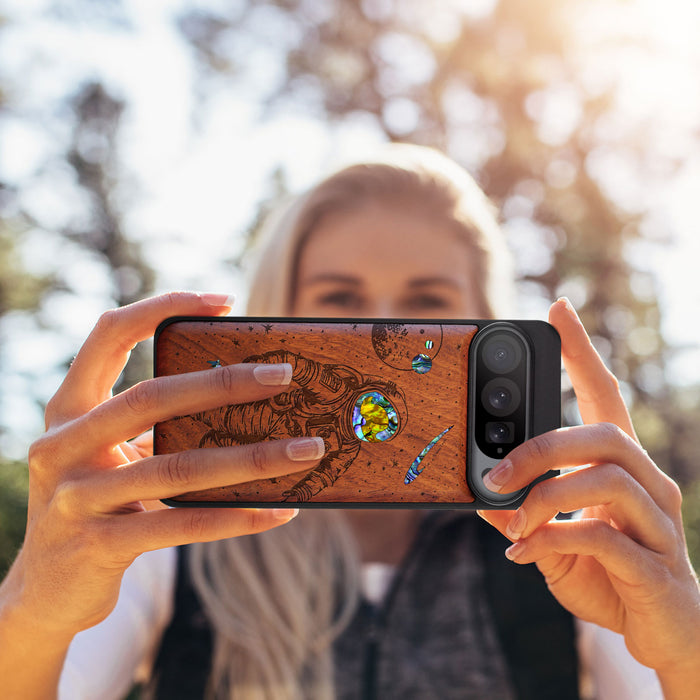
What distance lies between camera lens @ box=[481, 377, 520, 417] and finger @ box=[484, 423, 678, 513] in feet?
0.48

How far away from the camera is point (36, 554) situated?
1.31 meters

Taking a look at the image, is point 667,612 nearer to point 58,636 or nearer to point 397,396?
point 397,396

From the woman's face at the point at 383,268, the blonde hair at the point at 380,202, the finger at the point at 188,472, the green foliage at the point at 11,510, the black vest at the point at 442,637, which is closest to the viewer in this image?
the finger at the point at 188,472

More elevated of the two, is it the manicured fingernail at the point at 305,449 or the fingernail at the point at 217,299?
the fingernail at the point at 217,299

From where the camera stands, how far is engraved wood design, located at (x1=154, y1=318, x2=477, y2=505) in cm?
135

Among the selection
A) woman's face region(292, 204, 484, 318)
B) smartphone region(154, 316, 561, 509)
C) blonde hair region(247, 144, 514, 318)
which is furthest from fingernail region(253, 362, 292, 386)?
blonde hair region(247, 144, 514, 318)

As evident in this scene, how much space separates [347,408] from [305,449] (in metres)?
0.18

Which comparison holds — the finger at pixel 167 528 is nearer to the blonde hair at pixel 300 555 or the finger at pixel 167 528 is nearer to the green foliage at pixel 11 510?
the blonde hair at pixel 300 555

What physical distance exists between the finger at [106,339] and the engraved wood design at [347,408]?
0.13 ft

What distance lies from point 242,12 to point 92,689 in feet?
30.7

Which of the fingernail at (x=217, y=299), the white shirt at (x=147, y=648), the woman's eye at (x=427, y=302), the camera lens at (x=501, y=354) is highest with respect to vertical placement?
the woman's eye at (x=427, y=302)

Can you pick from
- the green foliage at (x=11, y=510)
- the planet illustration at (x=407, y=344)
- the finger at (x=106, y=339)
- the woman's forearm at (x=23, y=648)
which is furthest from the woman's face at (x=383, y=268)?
the green foliage at (x=11, y=510)

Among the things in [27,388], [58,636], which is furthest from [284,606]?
[27,388]

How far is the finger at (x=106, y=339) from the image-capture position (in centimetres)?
133
